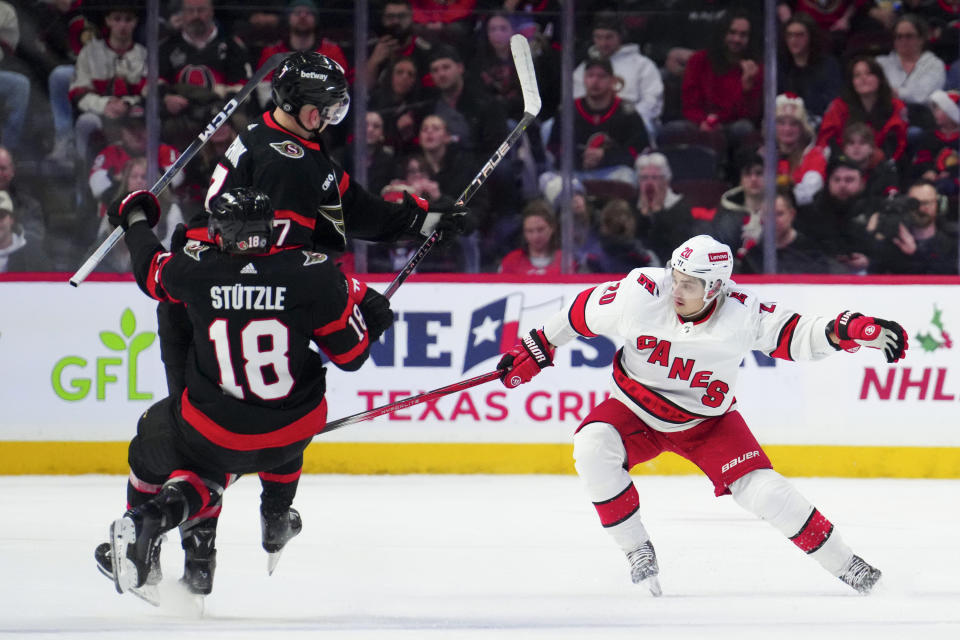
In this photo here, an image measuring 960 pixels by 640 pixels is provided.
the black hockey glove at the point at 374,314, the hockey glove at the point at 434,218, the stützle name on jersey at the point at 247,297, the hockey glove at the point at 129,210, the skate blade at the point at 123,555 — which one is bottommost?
the skate blade at the point at 123,555

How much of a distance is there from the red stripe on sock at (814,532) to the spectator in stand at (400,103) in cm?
296

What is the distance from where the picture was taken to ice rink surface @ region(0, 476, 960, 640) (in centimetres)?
304

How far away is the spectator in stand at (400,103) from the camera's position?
580 centimetres

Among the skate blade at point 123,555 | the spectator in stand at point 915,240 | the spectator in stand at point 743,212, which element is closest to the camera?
the skate blade at point 123,555

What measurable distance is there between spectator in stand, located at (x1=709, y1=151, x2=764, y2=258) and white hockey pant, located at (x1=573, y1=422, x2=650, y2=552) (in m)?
2.43

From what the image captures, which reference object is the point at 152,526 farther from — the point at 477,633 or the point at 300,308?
the point at 477,633

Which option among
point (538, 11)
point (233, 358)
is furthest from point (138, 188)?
point (233, 358)

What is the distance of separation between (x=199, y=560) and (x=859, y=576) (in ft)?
5.47

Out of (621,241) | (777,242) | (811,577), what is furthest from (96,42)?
(811,577)

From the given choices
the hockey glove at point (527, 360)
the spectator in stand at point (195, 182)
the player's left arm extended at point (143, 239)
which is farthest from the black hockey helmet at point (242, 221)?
the spectator in stand at point (195, 182)

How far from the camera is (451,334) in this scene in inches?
216

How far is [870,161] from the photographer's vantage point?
587 centimetres

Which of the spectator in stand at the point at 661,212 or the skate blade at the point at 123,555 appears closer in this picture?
the skate blade at the point at 123,555

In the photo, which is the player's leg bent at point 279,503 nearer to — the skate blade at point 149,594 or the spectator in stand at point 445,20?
the skate blade at point 149,594
